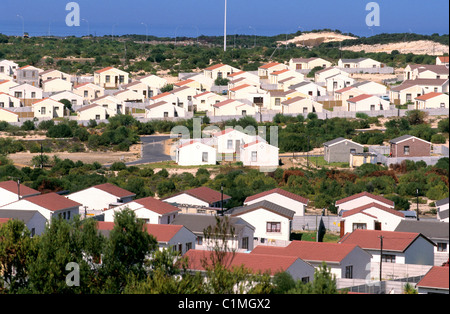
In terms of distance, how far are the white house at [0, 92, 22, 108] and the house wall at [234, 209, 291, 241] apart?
2646 cm

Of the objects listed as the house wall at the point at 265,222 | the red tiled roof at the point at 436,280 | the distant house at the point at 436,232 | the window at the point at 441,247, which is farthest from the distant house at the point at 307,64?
the red tiled roof at the point at 436,280

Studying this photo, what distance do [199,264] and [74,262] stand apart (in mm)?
2373

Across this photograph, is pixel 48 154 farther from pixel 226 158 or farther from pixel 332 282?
pixel 332 282

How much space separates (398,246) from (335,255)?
197 centimetres

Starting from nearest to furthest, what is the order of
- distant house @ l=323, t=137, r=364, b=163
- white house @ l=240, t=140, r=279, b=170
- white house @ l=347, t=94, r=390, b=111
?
1. white house @ l=240, t=140, r=279, b=170
2. distant house @ l=323, t=137, r=364, b=163
3. white house @ l=347, t=94, r=390, b=111

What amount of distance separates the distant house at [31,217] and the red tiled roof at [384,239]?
7210 mm

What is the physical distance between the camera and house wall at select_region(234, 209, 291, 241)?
21781 millimetres

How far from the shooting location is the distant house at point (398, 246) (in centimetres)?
1857

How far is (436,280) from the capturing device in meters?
15.1

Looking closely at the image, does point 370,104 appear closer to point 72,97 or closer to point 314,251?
point 72,97

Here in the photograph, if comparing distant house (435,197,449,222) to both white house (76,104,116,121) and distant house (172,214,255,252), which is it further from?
white house (76,104,116,121)

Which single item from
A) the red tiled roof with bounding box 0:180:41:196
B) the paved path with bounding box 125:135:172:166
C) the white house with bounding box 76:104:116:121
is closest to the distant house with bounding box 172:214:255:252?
the red tiled roof with bounding box 0:180:41:196

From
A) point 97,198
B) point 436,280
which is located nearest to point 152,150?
point 97,198
